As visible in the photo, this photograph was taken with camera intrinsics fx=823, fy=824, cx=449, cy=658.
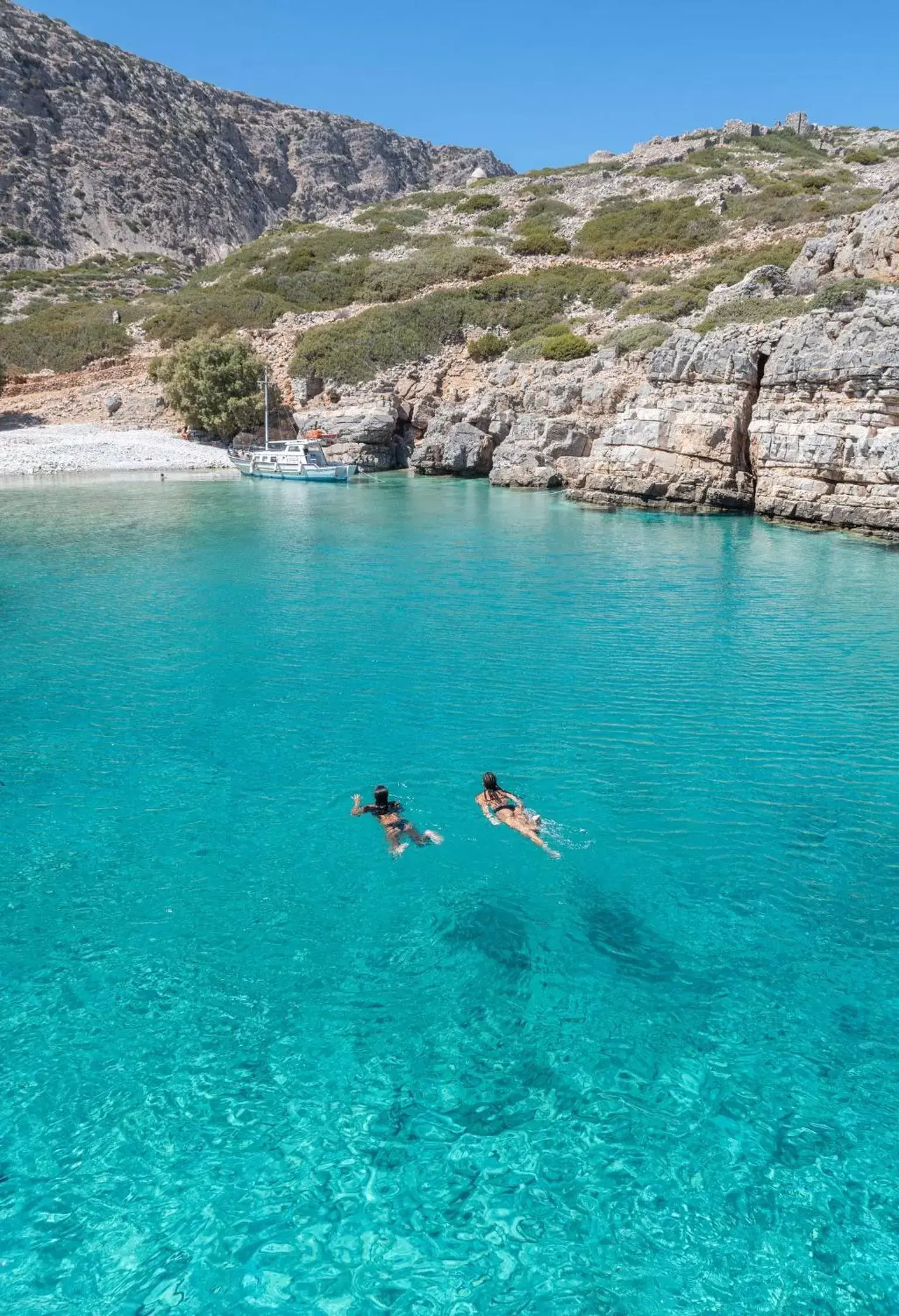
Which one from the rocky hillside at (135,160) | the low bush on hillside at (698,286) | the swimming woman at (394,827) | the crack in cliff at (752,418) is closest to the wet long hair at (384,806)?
the swimming woman at (394,827)

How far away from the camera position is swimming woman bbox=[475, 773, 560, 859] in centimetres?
1119

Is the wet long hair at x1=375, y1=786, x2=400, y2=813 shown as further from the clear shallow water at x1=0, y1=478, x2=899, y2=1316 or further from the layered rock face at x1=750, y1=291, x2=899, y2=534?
the layered rock face at x1=750, y1=291, x2=899, y2=534

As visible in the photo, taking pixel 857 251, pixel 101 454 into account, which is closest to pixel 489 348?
pixel 857 251

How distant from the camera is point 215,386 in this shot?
55219 millimetres

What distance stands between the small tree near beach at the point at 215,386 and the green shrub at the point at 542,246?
28028 mm

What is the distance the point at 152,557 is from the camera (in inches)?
1109

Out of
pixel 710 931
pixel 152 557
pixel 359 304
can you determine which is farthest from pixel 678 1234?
pixel 359 304

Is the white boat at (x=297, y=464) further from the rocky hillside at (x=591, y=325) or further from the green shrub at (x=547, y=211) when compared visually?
the green shrub at (x=547, y=211)

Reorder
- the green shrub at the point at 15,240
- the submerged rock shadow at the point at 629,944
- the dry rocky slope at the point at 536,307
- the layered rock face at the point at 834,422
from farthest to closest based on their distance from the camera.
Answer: the green shrub at the point at 15,240, the dry rocky slope at the point at 536,307, the layered rock face at the point at 834,422, the submerged rock shadow at the point at 629,944

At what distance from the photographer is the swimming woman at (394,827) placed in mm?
10992

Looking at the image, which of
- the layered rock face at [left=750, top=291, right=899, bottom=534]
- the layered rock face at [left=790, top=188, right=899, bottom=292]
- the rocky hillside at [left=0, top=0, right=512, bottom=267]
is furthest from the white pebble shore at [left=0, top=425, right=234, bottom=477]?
the rocky hillside at [left=0, top=0, right=512, bottom=267]

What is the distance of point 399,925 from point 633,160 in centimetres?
10367

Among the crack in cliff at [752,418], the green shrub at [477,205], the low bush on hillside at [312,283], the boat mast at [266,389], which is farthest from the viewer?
the green shrub at [477,205]

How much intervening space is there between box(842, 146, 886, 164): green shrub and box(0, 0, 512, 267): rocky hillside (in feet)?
262
